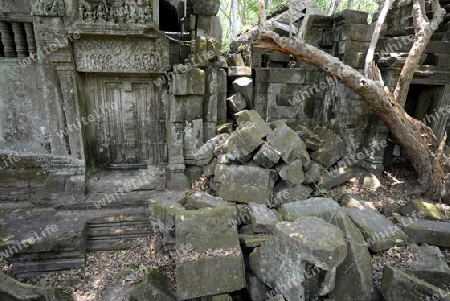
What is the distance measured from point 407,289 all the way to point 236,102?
469 cm

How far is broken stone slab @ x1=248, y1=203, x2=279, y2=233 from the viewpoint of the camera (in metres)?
4.29

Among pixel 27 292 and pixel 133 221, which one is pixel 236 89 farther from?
pixel 27 292

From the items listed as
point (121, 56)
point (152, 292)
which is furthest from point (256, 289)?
point (121, 56)

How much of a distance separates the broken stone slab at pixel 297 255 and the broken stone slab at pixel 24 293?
2649 millimetres

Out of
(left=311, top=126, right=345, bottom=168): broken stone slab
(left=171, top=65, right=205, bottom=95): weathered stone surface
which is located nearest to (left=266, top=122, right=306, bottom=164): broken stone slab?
(left=311, top=126, right=345, bottom=168): broken stone slab

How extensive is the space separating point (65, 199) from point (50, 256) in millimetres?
1227

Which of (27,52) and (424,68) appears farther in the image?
(424,68)

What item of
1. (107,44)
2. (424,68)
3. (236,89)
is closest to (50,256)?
(107,44)

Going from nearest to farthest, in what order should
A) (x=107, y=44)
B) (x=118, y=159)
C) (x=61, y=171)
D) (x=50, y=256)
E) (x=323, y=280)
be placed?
(x=323, y=280)
(x=50, y=256)
(x=107, y=44)
(x=61, y=171)
(x=118, y=159)

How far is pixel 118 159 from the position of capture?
6461 mm

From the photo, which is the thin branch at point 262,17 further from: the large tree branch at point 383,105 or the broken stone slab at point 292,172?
the broken stone slab at point 292,172

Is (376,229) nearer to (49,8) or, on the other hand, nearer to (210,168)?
(210,168)

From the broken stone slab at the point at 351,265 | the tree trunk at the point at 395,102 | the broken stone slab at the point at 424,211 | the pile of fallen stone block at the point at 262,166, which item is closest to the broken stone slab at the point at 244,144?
the pile of fallen stone block at the point at 262,166

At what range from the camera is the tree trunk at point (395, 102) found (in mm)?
5398
